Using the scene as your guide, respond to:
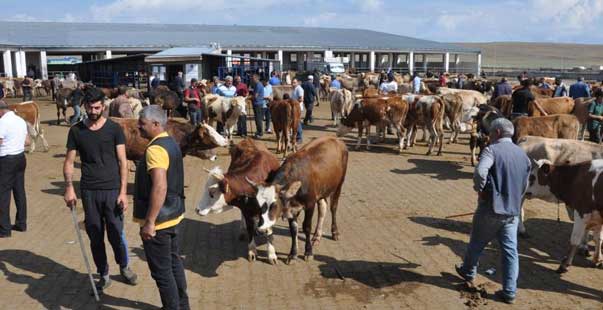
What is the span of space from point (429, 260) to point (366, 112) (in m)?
8.89

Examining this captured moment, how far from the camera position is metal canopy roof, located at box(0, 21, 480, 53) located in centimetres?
4744

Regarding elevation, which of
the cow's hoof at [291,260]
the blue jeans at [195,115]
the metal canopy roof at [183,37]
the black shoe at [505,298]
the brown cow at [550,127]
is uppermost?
the metal canopy roof at [183,37]

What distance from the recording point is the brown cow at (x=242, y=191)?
6363 millimetres

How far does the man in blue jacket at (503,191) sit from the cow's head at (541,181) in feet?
5.21

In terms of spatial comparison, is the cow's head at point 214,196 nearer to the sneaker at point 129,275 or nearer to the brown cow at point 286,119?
the sneaker at point 129,275

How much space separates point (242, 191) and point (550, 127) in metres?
A: 7.82

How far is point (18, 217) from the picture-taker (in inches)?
312

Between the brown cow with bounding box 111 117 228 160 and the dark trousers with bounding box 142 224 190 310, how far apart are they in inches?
215

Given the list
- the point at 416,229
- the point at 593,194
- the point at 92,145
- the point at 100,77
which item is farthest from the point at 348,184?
the point at 100,77

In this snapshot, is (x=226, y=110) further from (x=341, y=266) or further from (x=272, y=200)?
(x=272, y=200)

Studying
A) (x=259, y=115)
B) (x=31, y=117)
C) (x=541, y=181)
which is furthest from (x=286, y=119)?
(x=541, y=181)

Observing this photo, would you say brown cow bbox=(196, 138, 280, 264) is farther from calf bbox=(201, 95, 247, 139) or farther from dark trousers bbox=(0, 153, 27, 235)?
calf bbox=(201, 95, 247, 139)

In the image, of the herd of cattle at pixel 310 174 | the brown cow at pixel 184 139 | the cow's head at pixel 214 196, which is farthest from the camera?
the brown cow at pixel 184 139

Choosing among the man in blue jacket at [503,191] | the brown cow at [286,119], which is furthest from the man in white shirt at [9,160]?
the brown cow at [286,119]
